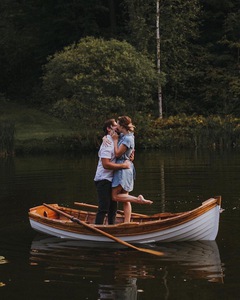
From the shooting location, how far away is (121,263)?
952 centimetres

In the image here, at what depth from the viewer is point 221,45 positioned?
43219 millimetres

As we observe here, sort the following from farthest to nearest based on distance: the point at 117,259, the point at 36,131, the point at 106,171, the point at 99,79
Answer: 1. the point at 36,131
2. the point at 99,79
3. the point at 106,171
4. the point at 117,259

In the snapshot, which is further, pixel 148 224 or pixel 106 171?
pixel 106 171

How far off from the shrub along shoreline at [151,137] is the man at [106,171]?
20.0 m

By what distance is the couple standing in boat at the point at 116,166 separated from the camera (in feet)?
36.2

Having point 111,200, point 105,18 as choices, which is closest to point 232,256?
point 111,200

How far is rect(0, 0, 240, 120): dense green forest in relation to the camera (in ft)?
106

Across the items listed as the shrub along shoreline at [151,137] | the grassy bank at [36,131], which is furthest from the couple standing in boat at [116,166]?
the grassy bank at [36,131]

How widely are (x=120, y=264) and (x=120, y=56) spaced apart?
79.0ft

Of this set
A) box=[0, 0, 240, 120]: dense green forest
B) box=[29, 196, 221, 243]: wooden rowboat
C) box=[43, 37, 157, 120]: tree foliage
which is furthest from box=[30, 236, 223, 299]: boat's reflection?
box=[0, 0, 240, 120]: dense green forest

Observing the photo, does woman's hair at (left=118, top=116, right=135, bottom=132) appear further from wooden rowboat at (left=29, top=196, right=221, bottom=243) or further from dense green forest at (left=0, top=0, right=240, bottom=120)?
dense green forest at (left=0, top=0, right=240, bottom=120)

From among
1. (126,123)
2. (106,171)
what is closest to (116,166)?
(106,171)

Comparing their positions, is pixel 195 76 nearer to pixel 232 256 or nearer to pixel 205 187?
pixel 205 187

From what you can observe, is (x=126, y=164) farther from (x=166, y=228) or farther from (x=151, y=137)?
(x=151, y=137)
